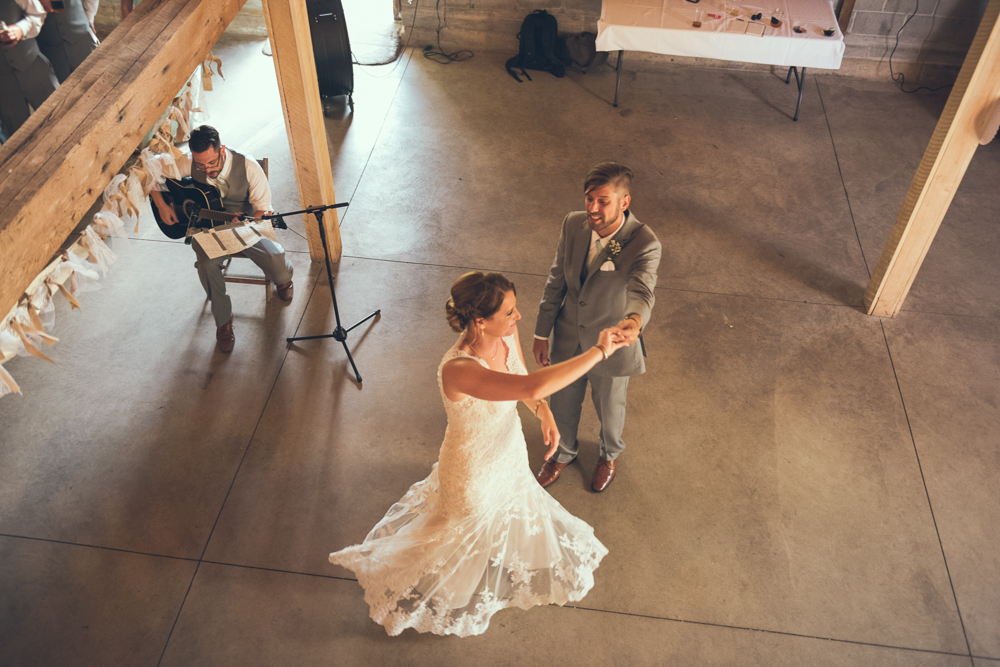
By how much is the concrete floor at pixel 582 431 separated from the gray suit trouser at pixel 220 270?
0.77 feet

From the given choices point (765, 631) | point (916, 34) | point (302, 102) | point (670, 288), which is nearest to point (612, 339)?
point (765, 631)

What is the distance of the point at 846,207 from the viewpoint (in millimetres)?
5426

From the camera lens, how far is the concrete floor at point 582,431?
3.07 meters

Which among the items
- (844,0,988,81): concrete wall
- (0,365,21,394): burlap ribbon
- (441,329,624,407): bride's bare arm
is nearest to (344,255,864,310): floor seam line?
(441,329,624,407): bride's bare arm

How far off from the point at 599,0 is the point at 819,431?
198 inches

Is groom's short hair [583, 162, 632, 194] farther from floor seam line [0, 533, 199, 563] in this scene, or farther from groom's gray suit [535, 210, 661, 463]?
floor seam line [0, 533, 199, 563]

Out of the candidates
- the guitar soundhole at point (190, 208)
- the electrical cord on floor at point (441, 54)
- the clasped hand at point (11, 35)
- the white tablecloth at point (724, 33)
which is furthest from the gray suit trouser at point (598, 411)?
the electrical cord on floor at point (441, 54)

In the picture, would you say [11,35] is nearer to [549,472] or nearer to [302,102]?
[302,102]

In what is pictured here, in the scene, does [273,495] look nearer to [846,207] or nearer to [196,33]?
[196,33]

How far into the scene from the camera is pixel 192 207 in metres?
3.80

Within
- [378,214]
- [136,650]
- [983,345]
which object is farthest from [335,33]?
[983,345]

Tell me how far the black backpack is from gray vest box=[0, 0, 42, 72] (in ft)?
13.5

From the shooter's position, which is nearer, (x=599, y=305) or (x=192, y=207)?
(x=599, y=305)

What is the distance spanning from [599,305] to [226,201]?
237 centimetres
